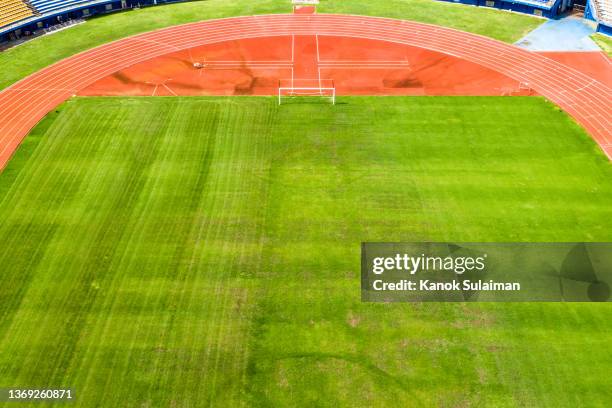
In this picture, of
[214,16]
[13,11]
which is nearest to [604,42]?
[214,16]

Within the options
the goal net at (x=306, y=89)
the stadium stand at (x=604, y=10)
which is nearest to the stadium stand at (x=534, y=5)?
the stadium stand at (x=604, y=10)

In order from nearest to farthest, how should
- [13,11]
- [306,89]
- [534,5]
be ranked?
[306,89], [13,11], [534,5]

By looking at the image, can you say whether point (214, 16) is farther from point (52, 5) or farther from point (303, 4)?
point (52, 5)

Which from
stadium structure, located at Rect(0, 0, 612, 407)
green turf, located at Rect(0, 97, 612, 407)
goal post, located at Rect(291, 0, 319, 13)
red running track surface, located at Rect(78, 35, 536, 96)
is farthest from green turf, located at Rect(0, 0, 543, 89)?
green turf, located at Rect(0, 97, 612, 407)

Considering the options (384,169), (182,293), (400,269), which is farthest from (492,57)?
(182,293)

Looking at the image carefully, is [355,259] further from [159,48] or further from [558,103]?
[159,48]

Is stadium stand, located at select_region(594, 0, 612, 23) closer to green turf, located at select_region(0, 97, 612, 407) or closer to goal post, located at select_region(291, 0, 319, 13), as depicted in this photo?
green turf, located at select_region(0, 97, 612, 407)
